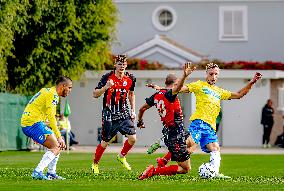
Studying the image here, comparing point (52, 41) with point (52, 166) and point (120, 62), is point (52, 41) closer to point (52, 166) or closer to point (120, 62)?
point (120, 62)

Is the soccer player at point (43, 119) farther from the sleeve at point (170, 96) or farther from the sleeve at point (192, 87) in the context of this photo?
the sleeve at point (192, 87)

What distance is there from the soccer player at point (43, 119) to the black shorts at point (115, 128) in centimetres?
265

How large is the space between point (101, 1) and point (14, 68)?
5.50 m

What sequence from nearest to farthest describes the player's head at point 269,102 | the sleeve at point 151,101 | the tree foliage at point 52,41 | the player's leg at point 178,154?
the player's leg at point 178,154 < the sleeve at point 151,101 < the tree foliage at point 52,41 < the player's head at point 269,102

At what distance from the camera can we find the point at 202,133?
63.9 feet

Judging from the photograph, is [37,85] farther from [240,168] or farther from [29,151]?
[240,168]

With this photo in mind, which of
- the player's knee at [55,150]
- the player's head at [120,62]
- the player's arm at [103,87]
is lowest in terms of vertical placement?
the player's knee at [55,150]

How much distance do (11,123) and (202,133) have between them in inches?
851

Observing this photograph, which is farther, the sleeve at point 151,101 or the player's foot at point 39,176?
the sleeve at point 151,101

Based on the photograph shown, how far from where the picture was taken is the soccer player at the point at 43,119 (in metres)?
19.1

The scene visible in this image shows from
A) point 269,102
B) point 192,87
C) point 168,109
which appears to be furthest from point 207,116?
point 269,102

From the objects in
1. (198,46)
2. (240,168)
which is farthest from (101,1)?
(240,168)

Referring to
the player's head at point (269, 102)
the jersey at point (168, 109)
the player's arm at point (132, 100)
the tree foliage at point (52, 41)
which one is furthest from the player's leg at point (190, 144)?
the player's head at point (269, 102)

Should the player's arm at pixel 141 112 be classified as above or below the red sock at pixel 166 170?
above
